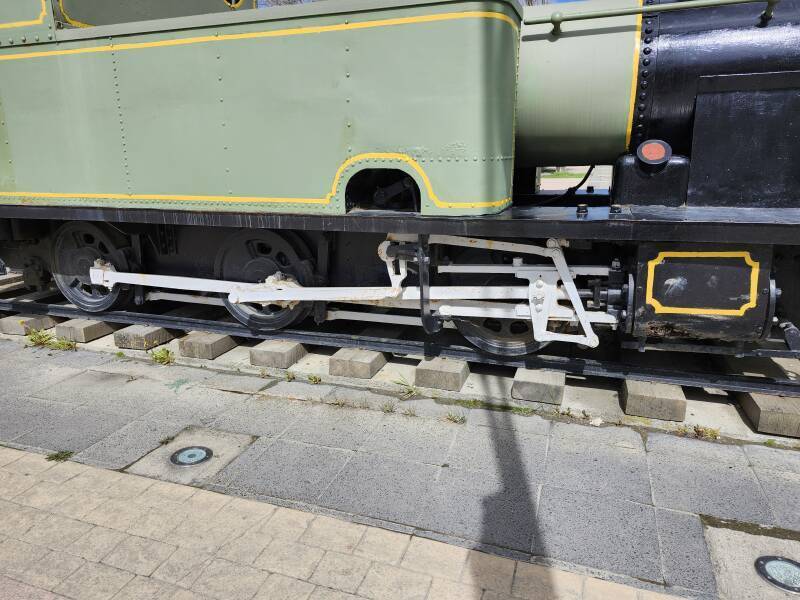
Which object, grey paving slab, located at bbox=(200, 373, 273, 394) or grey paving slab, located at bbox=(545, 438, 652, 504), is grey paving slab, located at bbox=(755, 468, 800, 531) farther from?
→ grey paving slab, located at bbox=(200, 373, 273, 394)

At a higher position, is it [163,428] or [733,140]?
[733,140]

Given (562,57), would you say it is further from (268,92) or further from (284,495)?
(284,495)

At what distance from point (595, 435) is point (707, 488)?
0.67 meters

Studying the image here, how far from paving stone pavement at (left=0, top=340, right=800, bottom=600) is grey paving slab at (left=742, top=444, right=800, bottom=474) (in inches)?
0.4

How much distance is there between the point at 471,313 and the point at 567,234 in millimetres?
924

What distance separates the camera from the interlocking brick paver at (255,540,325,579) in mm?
2455

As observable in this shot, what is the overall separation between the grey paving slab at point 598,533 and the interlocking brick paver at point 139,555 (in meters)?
1.62

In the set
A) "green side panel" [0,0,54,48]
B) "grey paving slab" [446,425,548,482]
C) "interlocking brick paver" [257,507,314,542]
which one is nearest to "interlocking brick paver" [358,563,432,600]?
"interlocking brick paver" [257,507,314,542]

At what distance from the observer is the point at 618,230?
10.9 feet

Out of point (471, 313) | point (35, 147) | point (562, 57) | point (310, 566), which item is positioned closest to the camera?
point (310, 566)

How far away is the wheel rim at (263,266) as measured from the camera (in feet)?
14.9

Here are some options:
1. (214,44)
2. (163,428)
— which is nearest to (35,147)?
(214,44)

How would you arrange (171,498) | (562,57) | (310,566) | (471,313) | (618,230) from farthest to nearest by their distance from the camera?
(471,313), (562,57), (618,230), (171,498), (310,566)

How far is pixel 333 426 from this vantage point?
369 cm
